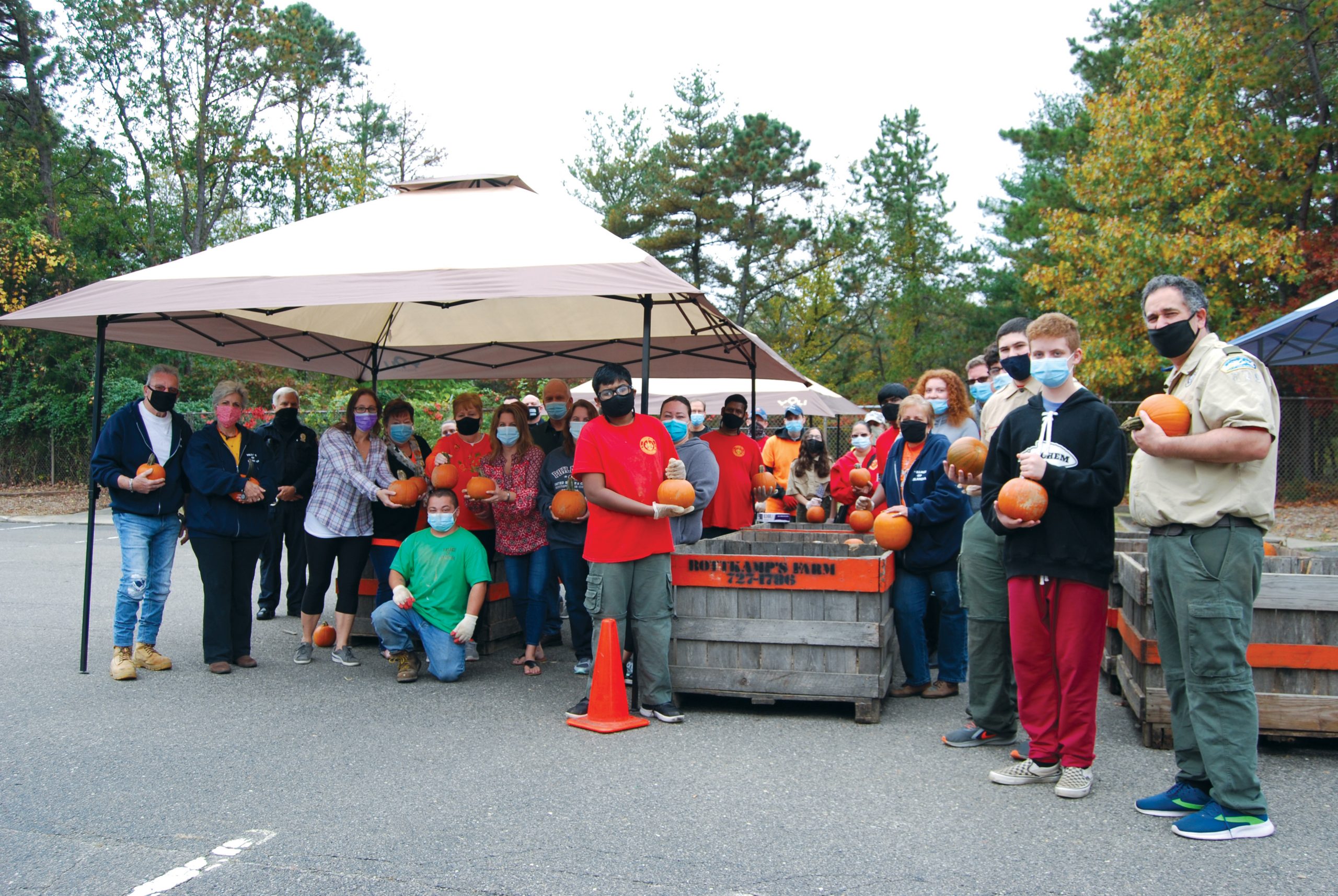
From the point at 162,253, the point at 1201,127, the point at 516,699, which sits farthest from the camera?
the point at 162,253

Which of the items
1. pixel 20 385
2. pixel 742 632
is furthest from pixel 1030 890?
pixel 20 385

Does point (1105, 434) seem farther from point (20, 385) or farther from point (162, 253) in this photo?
point (162, 253)

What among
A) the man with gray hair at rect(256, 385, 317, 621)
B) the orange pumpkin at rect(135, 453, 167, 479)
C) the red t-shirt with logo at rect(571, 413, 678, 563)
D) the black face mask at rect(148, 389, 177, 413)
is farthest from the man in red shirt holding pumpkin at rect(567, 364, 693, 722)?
the black face mask at rect(148, 389, 177, 413)

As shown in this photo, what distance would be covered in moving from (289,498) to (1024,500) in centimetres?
579

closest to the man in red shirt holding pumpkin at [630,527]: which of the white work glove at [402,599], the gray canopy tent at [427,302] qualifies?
the gray canopy tent at [427,302]

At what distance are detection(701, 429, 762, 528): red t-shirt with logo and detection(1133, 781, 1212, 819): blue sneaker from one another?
4.43 meters

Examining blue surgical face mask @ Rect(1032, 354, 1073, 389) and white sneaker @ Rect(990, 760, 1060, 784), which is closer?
blue surgical face mask @ Rect(1032, 354, 1073, 389)

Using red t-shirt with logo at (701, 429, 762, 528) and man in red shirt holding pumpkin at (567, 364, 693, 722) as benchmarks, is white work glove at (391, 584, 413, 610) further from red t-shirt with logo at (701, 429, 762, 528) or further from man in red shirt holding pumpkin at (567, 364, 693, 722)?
red t-shirt with logo at (701, 429, 762, 528)

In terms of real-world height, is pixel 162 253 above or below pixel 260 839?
above

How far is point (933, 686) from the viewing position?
641cm

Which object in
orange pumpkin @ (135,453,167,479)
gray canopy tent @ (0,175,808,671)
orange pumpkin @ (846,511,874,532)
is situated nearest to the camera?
gray canopy tent @ (0,175,808,671)

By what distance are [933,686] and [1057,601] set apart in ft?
6.97

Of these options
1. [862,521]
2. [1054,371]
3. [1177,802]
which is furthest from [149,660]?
[1177,802]

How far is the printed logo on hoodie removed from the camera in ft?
14.4
